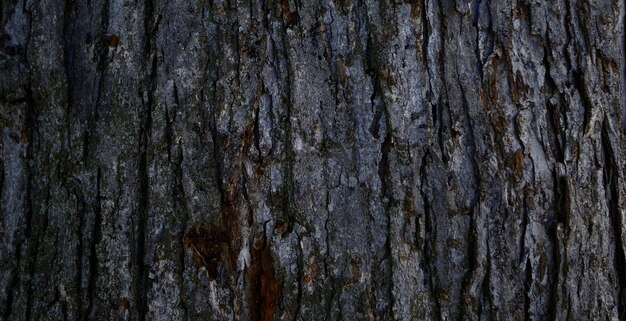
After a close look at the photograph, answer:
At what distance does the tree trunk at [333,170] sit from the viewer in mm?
1558

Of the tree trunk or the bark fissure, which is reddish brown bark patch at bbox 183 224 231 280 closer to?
the tree trunk

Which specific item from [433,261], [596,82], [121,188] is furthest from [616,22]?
[121,188]

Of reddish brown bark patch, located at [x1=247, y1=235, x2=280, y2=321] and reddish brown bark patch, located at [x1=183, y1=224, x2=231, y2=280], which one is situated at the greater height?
reddish brown bark patch, located at [x1=183, y1=224, x2=231, y2=280]

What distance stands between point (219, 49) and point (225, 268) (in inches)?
21.8

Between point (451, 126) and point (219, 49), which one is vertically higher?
point (219, 49)

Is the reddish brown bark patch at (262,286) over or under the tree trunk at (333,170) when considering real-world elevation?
under

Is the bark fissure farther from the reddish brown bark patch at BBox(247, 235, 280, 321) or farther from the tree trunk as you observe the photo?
the reddish brown bark patch at BBox(247, 235, 280, 321)

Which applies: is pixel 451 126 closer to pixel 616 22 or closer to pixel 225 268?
pixel 616 22

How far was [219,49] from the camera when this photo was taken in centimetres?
158

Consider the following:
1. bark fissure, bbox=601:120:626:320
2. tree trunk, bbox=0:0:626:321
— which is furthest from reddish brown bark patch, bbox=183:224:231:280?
→ bark fissure, bbox=601:120:626:320

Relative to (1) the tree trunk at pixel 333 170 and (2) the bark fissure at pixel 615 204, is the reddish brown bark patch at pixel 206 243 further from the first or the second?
(2) the bark fissure at pixel 615 204

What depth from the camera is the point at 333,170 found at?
1.57 metres

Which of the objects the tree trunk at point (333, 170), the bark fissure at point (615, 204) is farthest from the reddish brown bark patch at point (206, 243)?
the bark fissure at point (615, 204)

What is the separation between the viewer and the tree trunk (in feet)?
5.11
